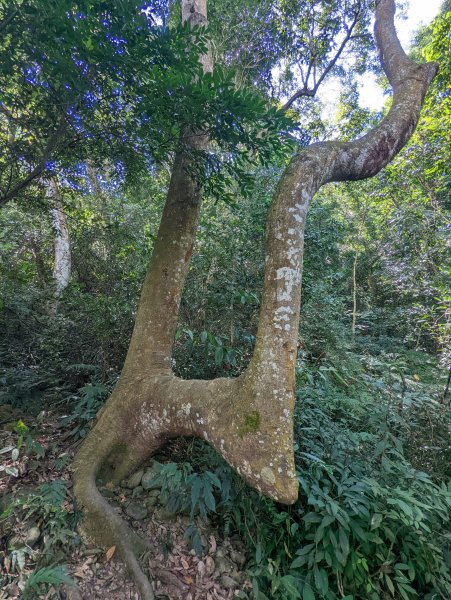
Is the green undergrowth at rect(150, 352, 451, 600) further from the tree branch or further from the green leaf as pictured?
the tree branch

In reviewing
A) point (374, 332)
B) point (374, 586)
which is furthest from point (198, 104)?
point (374, 332)

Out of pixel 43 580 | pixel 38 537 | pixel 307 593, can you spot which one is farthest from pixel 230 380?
pixel 38 537

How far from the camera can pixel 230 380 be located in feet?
7.41

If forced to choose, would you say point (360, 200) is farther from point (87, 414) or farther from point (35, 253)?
point (87, 414)

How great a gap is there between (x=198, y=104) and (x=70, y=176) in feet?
7.27

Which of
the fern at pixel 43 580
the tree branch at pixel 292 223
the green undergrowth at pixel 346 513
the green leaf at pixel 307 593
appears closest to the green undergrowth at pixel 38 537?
the fern at pixel 43 580

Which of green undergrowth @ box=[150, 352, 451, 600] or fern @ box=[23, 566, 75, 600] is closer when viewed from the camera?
fern @ box=[23, 566, 75, 600]

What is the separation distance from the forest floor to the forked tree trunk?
0.41ft

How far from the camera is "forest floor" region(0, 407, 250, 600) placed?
1.99 meters

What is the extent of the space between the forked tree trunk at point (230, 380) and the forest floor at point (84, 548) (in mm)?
125

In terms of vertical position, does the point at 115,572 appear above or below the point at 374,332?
below

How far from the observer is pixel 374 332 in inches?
417

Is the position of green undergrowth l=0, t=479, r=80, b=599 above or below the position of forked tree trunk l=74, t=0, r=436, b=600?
below

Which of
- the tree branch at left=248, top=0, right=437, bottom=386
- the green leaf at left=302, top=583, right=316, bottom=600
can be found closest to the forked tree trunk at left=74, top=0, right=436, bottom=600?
the tree branch at left=248, top=0, right=437, bottom=386
